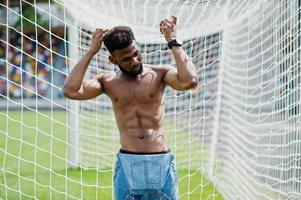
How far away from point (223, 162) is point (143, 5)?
2.24m

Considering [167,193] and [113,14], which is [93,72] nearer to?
[113,14]

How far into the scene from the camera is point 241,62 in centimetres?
677

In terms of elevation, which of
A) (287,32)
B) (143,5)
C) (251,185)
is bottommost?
(251,185)

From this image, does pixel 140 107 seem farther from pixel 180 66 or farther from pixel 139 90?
pixel 180 66

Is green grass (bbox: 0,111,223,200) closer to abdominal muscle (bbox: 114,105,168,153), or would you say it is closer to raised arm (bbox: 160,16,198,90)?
abdominal muscle (bbox: 114,105,168,153)

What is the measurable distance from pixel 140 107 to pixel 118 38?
0.43 meters

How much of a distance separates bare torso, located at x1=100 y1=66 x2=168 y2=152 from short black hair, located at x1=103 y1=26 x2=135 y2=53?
267 millimetres

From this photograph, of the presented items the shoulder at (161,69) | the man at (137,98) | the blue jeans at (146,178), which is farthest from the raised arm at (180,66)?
the blue jeans at (146,178)

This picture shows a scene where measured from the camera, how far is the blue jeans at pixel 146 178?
3801 mm

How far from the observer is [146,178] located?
380 centimetres

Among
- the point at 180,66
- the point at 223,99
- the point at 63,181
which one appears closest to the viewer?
the point at 180,66

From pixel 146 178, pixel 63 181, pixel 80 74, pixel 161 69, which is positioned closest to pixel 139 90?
pixel 161 69

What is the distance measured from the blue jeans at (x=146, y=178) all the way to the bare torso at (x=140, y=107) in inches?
2.9

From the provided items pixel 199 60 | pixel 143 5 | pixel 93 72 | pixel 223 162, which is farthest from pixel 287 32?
pixel 93 72
